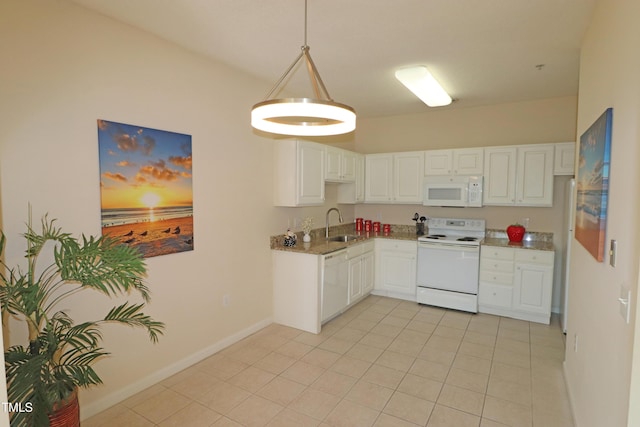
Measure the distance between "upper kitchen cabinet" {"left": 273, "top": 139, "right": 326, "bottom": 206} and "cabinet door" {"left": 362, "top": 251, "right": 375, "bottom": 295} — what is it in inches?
51.6

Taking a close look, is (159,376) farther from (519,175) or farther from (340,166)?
(519,175)

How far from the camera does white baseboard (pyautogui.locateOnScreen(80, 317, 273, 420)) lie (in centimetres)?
239

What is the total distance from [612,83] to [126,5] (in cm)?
294

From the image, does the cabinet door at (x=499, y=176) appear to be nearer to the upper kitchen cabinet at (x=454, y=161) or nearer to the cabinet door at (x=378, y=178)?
the upper kitchen cabinet at (x=454, y=161)

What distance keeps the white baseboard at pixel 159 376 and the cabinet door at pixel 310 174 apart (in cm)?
159

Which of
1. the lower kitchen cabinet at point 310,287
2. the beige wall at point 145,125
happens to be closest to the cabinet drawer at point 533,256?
the lower kitchen cabinet at point 310,287

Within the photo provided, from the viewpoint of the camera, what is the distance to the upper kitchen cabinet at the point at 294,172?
12.7 ft

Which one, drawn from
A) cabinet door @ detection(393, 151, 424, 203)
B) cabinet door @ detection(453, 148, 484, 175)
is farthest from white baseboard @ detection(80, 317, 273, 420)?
cabinet door @ detection(453, 148, 484, 175)

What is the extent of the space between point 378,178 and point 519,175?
191 cm

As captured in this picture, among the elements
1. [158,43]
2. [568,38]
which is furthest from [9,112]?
[568,38]

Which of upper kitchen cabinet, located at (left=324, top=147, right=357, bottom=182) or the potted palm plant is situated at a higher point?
upper kitchen cabinet, located at (left=324, top=147, right=357, bottom=182)

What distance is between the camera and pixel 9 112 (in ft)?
6.36

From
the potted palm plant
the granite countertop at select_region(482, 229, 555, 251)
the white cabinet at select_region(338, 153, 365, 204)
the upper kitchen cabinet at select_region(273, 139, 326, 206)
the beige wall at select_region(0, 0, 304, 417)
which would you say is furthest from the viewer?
the white cabinet at select_region(338, 153, 365, 204)

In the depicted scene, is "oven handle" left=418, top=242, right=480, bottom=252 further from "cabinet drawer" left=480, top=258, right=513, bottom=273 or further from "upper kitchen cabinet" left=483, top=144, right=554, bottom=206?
"upper kitchen cabinet" left=483, top=144, right=554, bottom=206
